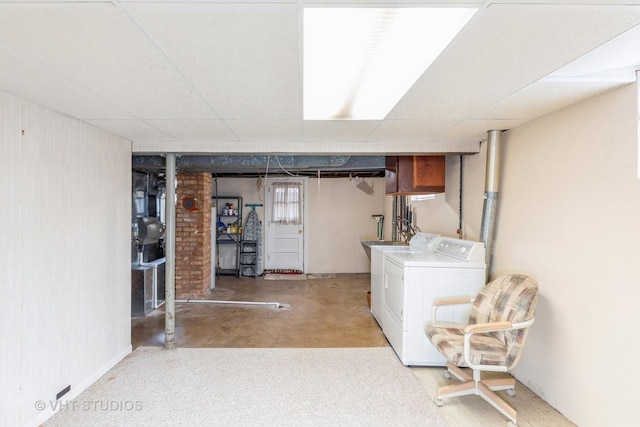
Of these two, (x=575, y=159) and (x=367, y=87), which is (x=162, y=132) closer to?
(x=367, y=87)

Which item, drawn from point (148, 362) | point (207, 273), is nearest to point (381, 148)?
point (148, 362)

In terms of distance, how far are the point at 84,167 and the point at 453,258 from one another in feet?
11.0

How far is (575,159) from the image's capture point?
6.97ft

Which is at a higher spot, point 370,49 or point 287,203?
point 370,49

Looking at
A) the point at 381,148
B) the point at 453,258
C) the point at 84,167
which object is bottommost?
the point at 453,258

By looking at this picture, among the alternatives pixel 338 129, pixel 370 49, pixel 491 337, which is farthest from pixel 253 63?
pixel 491 337

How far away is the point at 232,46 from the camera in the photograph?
1.39 m

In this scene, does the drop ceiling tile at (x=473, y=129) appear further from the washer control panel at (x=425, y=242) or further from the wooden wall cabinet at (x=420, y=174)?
the washer control panel at (x=425, y=242)

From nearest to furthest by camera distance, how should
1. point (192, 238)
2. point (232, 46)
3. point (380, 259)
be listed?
point (232, 46) → point (380, 259) → point (192, 238)

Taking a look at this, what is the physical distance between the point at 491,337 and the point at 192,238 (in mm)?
4349

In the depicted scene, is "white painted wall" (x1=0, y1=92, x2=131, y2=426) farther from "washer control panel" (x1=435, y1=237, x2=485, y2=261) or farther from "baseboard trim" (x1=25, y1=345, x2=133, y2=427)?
"washer control panel" (x1=435, y1=237, x2=485, y2=261)

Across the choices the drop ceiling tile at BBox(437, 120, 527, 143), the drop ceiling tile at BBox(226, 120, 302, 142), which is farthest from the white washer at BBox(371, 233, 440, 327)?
the drop ceiling tile at BBox(226, 120, 302, 142)

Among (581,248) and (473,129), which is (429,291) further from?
(473,129)

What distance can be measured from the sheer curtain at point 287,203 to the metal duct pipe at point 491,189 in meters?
4.58
